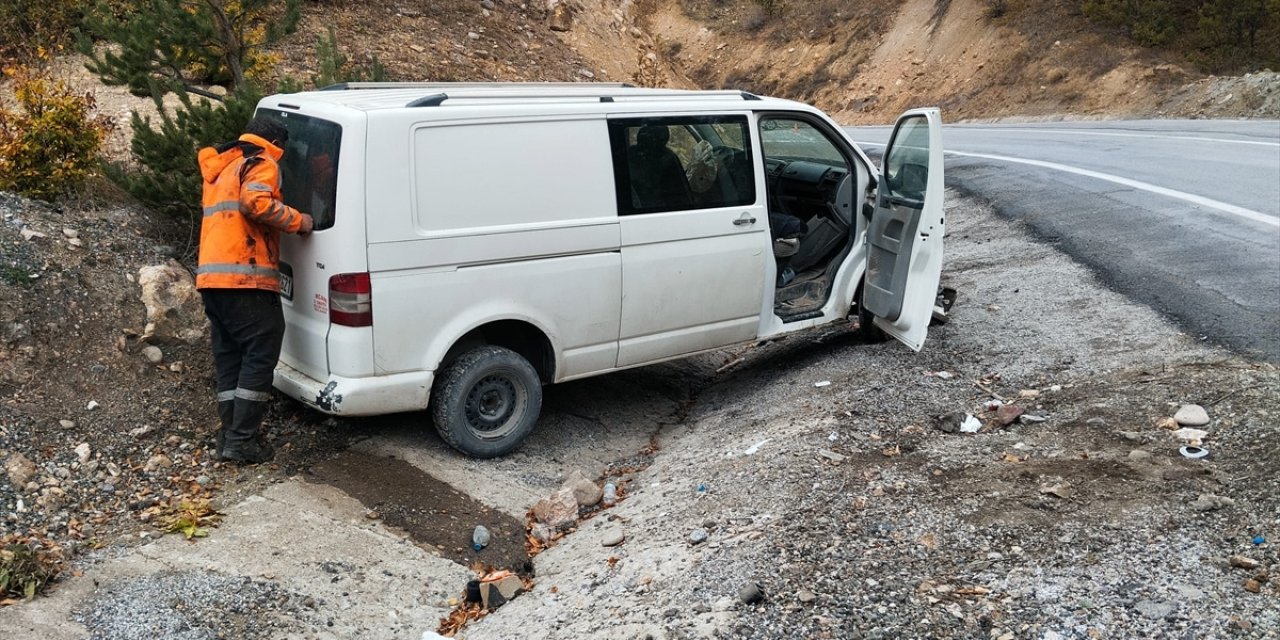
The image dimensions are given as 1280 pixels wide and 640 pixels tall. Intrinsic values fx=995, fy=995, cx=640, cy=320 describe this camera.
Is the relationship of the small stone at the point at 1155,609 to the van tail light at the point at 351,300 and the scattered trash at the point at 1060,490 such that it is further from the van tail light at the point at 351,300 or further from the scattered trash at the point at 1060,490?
the van tail light at the point at 351,300

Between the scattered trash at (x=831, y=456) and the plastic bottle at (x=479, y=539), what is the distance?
176 centimetres

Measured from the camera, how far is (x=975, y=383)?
20.0 ft

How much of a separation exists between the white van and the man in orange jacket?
0.15 metres

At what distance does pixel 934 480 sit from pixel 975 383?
1588 millimetres

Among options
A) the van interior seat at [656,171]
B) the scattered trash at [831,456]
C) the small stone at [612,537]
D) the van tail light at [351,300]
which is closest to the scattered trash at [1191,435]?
the scattered trash at [831,456]

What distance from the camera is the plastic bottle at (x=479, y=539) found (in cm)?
495

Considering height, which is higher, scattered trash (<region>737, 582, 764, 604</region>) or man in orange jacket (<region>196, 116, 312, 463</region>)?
man in orange jacket (<region>196, 116, 312, 463</region>)

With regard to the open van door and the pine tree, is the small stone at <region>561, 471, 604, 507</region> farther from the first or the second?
the pine tree

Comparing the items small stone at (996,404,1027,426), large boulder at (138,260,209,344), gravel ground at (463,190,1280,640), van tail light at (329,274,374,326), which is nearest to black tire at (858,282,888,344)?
gravel ground at (463,190,1280,640)

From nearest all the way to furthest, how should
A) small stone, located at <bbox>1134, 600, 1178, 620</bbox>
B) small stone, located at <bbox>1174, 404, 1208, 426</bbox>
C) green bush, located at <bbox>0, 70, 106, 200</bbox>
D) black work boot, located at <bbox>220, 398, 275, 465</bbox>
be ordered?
small stone, located at <bbox>1134, 600, 1178, 620</bbox>
small stone, located at <bbox>1174, 404, 1208, 426</bbox>
black work boot, located at <bbox>220, 398, 275, 465</bbox>
green bush, located at <bbox>0, 70, 106, 200</bbox>

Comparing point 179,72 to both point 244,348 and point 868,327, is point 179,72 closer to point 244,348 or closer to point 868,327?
point 244,348

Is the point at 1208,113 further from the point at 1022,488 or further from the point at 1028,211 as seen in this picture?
the point at 1022,488

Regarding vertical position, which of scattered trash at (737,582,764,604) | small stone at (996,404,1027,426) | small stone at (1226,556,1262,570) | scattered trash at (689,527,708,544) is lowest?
scattered trash at (689,527,708,544)

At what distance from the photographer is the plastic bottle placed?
495 centimetres
